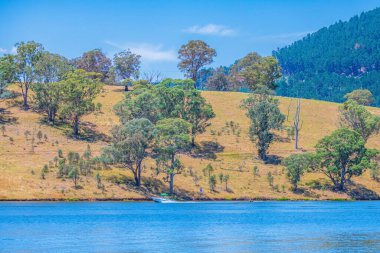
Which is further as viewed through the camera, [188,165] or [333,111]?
[333,111]

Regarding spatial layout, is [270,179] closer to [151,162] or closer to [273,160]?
[273,160]

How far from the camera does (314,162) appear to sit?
137 meters

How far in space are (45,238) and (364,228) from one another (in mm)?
38620

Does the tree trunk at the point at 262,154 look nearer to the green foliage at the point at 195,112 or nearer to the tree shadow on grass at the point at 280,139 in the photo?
the tree shadow on grass at the point at 280,139

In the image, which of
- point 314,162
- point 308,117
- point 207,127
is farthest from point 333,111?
point 314,162

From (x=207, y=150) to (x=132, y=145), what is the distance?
36.8 meters

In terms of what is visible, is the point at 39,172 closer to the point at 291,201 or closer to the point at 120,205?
the point at 120,205

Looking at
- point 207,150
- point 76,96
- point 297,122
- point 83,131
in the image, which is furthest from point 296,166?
point 83,131

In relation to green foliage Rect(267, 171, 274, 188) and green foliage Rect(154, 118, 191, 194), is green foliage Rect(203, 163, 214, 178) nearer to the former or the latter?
green foliage Rect(154, 118, 191, 194)

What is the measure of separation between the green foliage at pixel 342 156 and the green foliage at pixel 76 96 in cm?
5713

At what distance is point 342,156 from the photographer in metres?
136

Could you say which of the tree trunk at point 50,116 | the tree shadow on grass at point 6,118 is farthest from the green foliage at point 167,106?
the tree shadow on grass at point 6,118

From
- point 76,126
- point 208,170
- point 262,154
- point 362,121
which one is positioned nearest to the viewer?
point 208,170

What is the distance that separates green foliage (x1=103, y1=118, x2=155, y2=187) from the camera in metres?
120
